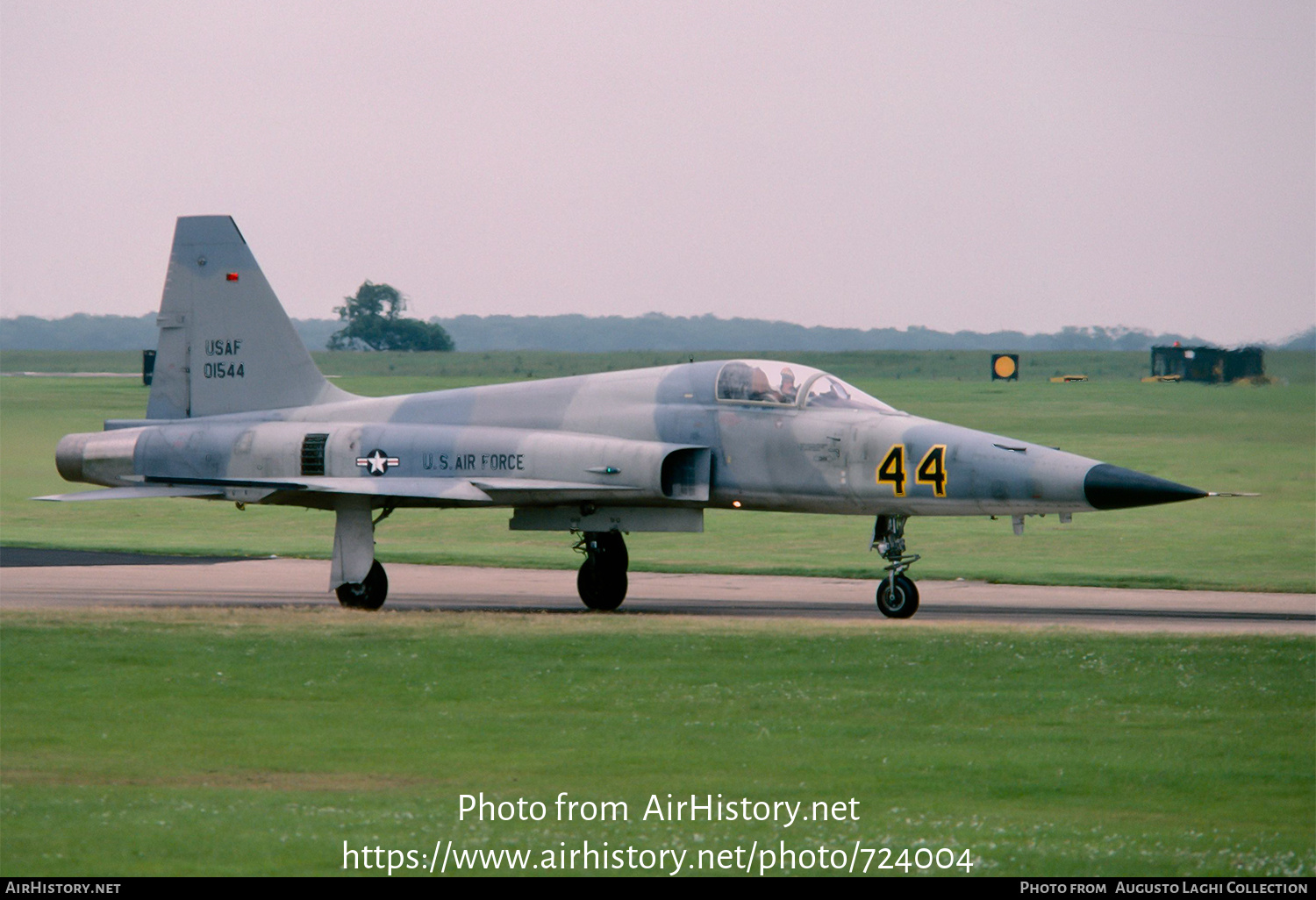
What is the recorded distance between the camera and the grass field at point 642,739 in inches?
368

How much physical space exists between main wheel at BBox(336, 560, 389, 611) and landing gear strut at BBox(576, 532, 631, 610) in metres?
2.57

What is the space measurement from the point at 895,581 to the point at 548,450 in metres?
4.64

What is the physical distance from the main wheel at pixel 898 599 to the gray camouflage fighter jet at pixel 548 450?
3 cm

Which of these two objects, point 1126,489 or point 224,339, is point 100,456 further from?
point 1126,489

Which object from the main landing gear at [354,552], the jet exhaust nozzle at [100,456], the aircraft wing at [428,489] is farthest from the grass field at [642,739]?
the jet exhaust nozzle at [100,456]

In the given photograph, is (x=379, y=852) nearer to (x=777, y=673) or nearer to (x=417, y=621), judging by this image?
(x=777, y=673)

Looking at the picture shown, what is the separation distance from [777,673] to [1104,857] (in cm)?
600

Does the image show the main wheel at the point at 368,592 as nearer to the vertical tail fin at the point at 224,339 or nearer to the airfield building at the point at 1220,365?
the vertical tail fin at the point at 224,339

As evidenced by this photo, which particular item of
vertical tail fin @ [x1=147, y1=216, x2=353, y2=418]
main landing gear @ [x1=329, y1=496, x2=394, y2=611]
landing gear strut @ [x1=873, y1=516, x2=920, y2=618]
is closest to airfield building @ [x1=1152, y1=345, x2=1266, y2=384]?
landing gear strut @ [x1=873, y1=516, x2=920, y2=618]

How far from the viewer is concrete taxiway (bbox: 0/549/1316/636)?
66.6ft

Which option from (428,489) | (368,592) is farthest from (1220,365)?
(368,592)

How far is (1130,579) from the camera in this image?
2575cm

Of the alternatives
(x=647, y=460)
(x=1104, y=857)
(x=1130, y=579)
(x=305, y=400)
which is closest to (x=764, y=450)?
(x=647, y=460)

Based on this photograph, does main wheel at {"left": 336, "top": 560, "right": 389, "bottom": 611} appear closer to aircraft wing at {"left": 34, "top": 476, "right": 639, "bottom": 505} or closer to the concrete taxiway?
Answer: the concrete taxiway
